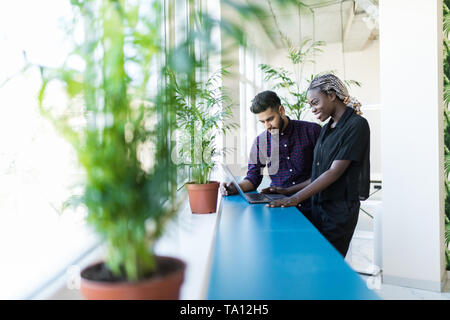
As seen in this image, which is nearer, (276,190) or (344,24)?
(276,190)

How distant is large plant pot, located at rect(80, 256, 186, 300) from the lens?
64 centimetres

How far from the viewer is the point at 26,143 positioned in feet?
3.41

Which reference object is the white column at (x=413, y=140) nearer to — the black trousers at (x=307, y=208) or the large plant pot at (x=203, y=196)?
the black trousers at (x=307, y=208)

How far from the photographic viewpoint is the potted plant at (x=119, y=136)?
24.7 inches

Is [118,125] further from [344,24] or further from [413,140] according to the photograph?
[344,24]

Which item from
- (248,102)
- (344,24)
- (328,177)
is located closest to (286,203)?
(328,177)

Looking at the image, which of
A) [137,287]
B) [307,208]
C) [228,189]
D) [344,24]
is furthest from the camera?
[344,24]

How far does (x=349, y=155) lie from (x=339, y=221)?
39 cm

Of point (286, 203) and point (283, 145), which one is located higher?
point (283, 145)

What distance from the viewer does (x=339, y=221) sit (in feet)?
6.81

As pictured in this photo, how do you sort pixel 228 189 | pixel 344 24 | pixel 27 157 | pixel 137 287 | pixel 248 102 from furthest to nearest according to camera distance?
pixel 344 24, pixel 248 102, pixel 228 189, pixel 27 157, pixel 137 287

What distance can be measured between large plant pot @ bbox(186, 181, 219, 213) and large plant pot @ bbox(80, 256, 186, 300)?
1.37m

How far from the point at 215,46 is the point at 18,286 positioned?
874 mm

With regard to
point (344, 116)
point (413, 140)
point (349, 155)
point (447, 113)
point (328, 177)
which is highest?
point (447, 113)
